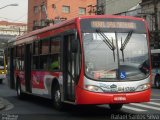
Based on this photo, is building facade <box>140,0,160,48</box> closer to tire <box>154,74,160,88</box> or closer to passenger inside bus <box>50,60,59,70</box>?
tire <box>154,74,160,88</box>

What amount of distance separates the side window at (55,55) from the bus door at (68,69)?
1.88 ft

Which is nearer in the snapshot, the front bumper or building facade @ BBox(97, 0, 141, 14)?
the front bumper

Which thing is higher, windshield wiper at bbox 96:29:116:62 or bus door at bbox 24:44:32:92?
windshield wiper at bbox 96:29:116:62

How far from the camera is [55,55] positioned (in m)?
16.5

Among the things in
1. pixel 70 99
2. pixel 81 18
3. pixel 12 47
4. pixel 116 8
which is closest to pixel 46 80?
pixel 70 99

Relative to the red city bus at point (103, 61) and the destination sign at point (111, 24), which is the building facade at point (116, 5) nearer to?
the red city bus at point (103, 61)

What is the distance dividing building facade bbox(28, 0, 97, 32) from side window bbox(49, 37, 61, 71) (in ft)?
248

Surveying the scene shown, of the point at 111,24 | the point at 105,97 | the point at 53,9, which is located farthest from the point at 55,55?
the point at 53,9

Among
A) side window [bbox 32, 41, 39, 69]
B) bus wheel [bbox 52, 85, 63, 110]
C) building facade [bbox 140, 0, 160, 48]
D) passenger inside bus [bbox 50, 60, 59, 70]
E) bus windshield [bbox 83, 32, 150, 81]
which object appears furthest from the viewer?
building facade [bbox 140, 0, 160, 48]

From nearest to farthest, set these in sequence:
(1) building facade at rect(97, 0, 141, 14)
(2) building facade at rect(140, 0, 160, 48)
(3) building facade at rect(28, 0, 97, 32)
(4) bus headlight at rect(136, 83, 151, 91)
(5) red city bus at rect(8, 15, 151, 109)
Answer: (5) red city bus at rect(8, 15, 151, 109), (4) bus headlight at rect(136, 83, 151, 91), (2) building facade at rect(140, 0, 160, 48), (1) building facade at rect(97, 0, 141, 14), (3) building facade at rect(28, 0, 97, 32)

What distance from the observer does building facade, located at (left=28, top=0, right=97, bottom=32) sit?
94.2 meters

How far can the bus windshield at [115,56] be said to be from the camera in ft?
45.8

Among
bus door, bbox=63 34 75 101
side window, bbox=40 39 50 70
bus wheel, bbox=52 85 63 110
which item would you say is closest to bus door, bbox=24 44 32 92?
side window, bbox=40 39 50 70

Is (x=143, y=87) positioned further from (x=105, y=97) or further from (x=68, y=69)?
(x=68, y=69)
